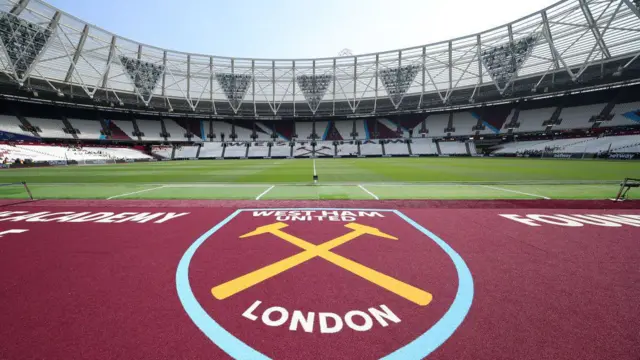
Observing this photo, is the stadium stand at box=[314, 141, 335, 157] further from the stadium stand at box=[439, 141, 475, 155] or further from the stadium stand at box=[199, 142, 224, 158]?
the stadium stand at box=[439, 141, 475, 155]

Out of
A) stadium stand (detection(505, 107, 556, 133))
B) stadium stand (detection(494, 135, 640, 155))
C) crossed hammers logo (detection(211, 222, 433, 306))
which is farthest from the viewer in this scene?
stadium stand (detection(505, 107, 556, 133))

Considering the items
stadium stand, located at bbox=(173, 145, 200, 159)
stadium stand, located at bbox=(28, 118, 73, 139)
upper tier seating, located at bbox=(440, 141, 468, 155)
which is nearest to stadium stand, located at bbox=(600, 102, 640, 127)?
upper tier seating, located at bbox=(440, 141, 468, 155)

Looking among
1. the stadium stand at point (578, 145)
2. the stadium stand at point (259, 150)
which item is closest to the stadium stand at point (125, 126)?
the stadium stand at point (259, 150)

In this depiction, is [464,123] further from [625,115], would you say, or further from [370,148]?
[625,115]

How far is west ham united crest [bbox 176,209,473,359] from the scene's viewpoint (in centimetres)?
189

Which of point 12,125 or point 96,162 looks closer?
point 96,162

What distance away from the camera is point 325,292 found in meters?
2.59

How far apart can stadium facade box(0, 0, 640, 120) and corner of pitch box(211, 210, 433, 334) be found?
4701cm

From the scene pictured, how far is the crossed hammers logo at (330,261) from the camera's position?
258 centimetres

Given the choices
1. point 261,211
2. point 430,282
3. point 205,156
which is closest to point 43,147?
point 205,156

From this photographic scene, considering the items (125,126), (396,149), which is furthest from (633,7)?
(125,126)

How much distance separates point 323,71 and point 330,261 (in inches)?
2332

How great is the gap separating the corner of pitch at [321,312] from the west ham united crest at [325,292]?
0.01m

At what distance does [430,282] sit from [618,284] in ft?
6.76
